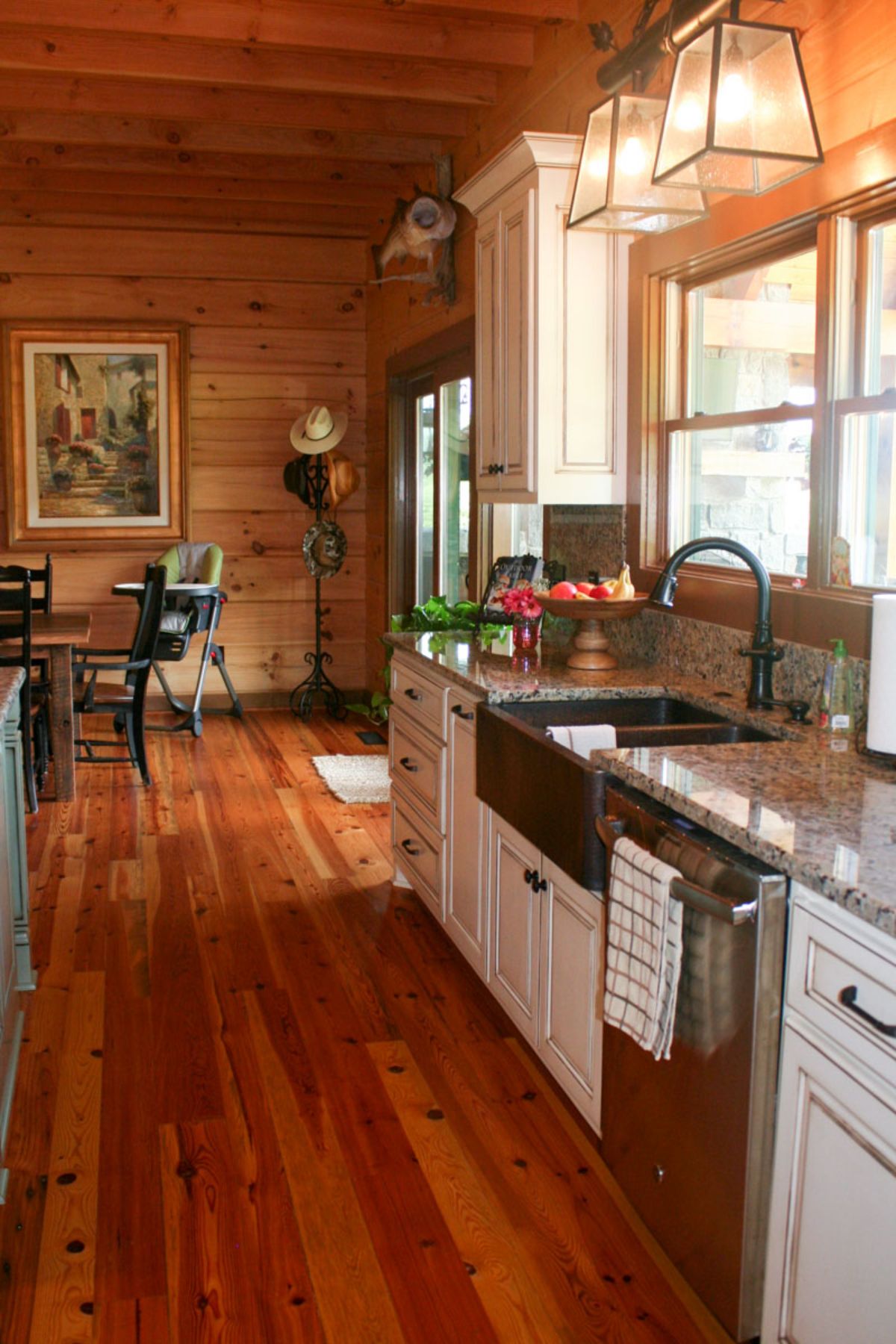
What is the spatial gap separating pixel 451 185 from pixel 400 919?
3.25 meters

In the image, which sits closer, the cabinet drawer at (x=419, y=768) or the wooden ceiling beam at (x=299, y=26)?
the cabinet drawer at (x=419, y=768)

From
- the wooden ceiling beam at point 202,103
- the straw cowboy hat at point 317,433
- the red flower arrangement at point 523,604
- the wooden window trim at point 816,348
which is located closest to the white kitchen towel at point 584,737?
the wooden window trim at point 816,348

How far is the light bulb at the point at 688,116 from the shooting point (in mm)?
2162

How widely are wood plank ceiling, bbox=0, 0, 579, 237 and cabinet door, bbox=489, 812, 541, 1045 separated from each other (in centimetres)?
269

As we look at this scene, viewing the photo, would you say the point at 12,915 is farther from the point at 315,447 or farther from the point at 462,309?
the point at 315,447

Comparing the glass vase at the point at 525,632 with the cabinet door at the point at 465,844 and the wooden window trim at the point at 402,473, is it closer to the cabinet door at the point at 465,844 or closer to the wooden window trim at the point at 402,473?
Result: the cabinet door at the point at 465,844

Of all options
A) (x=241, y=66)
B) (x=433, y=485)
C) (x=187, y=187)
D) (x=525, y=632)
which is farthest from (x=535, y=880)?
A: (x=187, y=187)

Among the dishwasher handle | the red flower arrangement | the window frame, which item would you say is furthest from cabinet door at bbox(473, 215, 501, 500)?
the dishwasher handle

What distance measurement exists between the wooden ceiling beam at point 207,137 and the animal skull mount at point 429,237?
266 millimetres

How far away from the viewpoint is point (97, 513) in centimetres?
776

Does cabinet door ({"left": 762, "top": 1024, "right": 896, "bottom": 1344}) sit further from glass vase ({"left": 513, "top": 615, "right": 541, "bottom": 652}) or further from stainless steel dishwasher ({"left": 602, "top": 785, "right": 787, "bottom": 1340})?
glass vase ({"left": 513, "top": 615, "right": 541, "bottom": 652})

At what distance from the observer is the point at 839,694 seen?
256cm

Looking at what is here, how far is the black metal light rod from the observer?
93.2 inches

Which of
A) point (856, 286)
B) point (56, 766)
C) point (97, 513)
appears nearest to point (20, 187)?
point (97, 513)
